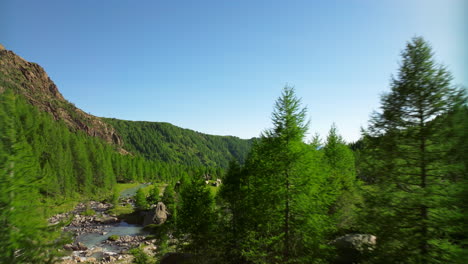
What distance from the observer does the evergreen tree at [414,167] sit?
6746 mm

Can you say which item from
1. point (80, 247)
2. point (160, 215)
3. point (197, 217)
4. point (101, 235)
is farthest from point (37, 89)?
point (197, 217)

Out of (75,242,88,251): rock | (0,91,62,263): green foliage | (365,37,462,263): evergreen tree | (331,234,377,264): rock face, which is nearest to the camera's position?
(365,37,462,263): evergreen tree

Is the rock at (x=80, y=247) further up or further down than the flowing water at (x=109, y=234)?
further up

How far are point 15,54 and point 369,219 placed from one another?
291367 millimetres

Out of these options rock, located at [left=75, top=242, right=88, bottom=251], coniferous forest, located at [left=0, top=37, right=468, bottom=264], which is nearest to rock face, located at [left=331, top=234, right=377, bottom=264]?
coniferous forest, located at [left=0, top=37, right=468, bottom=264]

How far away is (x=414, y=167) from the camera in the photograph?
7.71 m

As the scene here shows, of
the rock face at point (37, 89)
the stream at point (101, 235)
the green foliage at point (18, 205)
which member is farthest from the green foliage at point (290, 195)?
the rock face at point (37, 89)

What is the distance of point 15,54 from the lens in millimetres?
196625

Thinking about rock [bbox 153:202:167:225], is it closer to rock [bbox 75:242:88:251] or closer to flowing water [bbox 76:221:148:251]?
flowing water [bbox 76:221:148:251]

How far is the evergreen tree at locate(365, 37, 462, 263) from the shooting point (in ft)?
22.1

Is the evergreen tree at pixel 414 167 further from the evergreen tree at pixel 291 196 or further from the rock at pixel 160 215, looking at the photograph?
the rock at pixel 160 215

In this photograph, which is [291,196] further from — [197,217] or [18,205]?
[18,205]

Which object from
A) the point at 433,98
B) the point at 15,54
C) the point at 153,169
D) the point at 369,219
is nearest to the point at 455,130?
the point at 433,98

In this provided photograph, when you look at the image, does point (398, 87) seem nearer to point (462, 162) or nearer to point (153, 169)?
point (462, 162)
